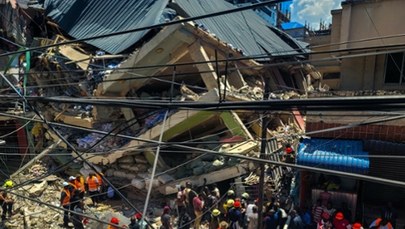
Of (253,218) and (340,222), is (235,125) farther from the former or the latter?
(340,222)

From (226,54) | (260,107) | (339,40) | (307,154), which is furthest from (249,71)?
(260,107)

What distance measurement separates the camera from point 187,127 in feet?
39.1

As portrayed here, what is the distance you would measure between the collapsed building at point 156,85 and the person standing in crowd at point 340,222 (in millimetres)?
2395

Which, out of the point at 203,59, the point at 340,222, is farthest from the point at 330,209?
the point at 203,59

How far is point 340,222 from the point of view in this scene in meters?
8.00

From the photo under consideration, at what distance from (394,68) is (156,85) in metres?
8.49

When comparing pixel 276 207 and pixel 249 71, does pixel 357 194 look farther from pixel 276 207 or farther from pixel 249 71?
pixel 249 71

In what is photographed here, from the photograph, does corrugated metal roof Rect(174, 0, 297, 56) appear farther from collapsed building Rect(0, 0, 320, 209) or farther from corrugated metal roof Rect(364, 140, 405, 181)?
corrugated metal roof Rect(364, 140, 405, 181)

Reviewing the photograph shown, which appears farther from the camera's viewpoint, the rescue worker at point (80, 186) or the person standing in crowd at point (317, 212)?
the rescue worker at point (80, 186)

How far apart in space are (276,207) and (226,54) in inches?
232

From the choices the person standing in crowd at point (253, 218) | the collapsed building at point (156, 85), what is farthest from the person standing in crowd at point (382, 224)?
the collapsed building at point (156, 85)

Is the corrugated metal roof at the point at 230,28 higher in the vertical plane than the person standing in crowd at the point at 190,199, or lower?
higher

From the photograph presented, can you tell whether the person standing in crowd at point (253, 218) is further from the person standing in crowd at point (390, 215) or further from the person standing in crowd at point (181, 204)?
the person standing in crowd at point (390, 215)

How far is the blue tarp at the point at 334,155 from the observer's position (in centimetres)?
845
